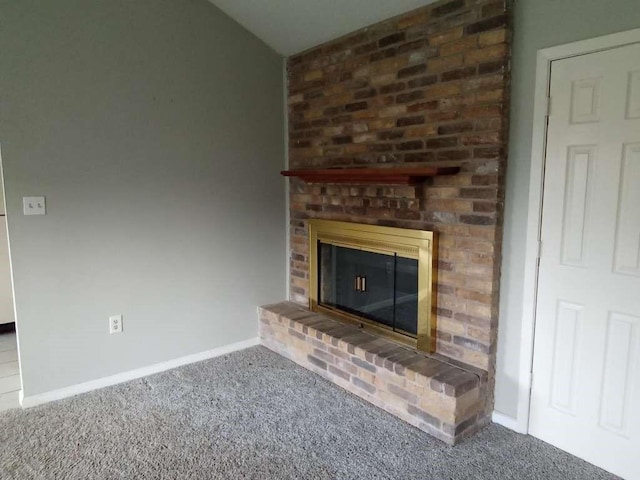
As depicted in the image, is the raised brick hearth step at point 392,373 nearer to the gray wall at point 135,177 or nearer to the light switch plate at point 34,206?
the gray wall at point 135,177

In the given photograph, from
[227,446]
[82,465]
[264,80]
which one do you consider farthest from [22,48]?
[227,446]

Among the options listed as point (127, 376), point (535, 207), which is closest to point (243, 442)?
point (127, 376)

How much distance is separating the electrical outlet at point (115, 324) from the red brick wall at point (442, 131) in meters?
1.60

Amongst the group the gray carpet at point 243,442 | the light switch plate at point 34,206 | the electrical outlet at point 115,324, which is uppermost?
the light switch plate at point 34,206

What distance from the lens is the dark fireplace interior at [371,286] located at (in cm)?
273

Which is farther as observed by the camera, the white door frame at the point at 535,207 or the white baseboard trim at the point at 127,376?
the white baseboard trim at the point at 127,376

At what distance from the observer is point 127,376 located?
9.72ft

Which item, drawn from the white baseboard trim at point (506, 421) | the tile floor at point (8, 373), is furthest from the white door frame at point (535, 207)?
the tile floor at point (8, 373)

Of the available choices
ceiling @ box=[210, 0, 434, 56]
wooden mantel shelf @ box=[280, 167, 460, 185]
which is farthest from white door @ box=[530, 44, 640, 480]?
ceiling @ box=[210, 0, 434, 56]

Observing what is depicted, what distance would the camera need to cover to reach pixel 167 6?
290 centimetres

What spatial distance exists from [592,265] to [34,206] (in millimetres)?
2902

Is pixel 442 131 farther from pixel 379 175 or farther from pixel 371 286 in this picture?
pixel 371 286

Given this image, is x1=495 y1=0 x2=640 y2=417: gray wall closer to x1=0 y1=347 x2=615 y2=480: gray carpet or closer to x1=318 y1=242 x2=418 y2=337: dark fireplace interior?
x1=0 y1=347 x2=615 y2=480: gray carpet

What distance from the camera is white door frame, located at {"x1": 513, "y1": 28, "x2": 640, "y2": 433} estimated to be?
205 centimetres
